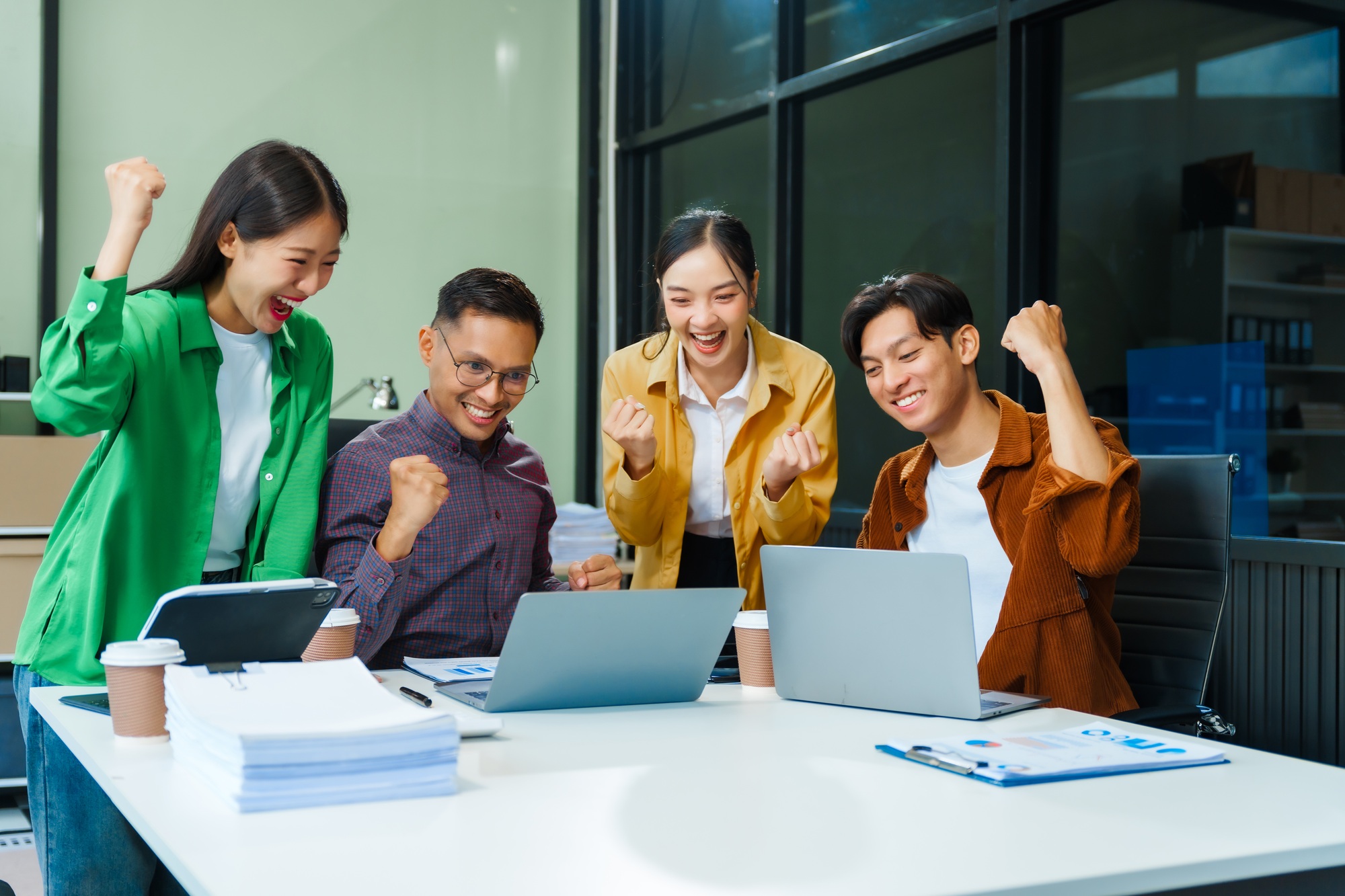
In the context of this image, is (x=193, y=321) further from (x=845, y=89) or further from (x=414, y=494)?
(x=845, y=89)

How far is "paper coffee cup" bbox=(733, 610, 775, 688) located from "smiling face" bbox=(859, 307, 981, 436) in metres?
0.47

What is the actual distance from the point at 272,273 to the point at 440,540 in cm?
48

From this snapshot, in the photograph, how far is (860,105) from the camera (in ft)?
12.2

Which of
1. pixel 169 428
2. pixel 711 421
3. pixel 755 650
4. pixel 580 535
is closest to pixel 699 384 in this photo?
pixel 711 421

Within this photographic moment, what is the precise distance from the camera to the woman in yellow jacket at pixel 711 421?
2.07m

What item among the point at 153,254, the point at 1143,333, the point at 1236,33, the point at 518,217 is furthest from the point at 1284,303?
the point at 153,254

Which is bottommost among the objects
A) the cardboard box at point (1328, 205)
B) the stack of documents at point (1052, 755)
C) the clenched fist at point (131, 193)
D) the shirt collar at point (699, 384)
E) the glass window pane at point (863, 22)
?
the stack of documents at point (1052, 755)

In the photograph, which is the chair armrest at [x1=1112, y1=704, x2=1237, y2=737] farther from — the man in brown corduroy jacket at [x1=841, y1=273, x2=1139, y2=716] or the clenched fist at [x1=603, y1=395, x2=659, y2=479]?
the clenched fist at [x1=603, y1=395, x2=659, y2=479]

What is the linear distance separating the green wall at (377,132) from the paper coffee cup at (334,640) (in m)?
2.92

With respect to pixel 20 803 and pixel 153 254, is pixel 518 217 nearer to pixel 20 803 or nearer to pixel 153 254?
pixel 153 254

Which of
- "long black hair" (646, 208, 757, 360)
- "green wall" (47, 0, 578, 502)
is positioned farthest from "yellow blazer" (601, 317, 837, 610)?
"green wall" (47, 0, 578, 502)

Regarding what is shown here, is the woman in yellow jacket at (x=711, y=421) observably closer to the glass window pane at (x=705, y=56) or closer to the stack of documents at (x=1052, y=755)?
the stack of documents at (x=1052, y=755)

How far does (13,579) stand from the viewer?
3.25m

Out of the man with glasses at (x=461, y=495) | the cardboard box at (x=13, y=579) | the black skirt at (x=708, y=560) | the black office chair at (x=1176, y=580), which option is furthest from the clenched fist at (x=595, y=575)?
the cardboard box at (x=13, y=579)
